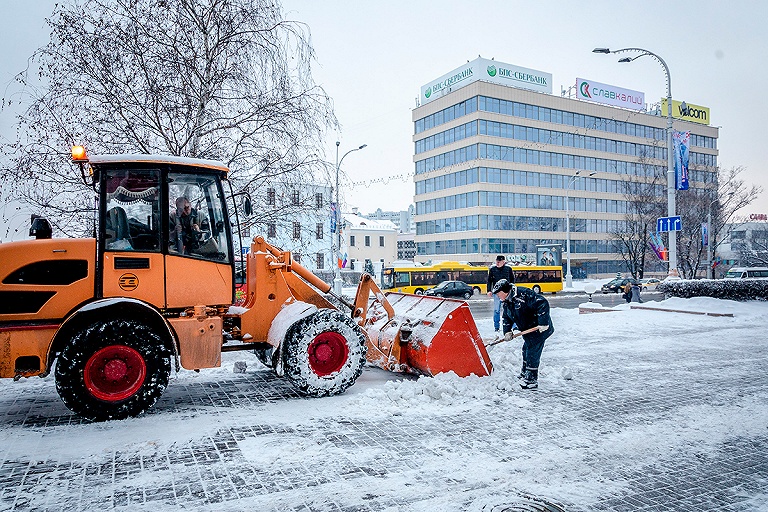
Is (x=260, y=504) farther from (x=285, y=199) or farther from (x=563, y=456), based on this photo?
(x=285, y=199)

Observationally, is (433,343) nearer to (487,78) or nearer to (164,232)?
(164,232)

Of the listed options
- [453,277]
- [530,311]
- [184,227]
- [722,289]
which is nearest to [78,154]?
[184,227]

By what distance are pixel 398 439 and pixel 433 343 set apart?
2130 millimetres

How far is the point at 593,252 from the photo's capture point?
6506 centimetres

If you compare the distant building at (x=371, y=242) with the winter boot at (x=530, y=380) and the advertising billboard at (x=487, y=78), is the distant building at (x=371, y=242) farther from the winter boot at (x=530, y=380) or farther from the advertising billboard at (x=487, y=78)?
the winter boot at (x=530, y=380)

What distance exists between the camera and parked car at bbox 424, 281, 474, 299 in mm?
33656

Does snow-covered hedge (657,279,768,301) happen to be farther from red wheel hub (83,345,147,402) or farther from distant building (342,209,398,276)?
distant building (342,209,398,276)

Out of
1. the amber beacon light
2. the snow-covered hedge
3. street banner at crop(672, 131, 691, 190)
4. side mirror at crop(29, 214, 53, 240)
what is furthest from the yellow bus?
the amber beacon light

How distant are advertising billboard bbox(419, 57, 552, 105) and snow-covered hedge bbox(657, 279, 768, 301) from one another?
140ft

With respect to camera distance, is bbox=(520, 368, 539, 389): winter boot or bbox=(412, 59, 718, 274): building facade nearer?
bbox=(520, 368, 539, 389): winter boot

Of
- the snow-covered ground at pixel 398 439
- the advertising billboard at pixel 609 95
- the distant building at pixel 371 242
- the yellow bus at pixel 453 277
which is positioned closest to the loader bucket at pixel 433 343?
the snow-covered ground at pixel 398 439

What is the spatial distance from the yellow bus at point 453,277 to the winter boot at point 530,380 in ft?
87.0

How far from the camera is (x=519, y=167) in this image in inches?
2313

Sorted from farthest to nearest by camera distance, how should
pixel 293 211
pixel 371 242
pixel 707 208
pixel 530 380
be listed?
pixel 371 242, pixel 707 208, pixel 293 211, pixel 530 380
